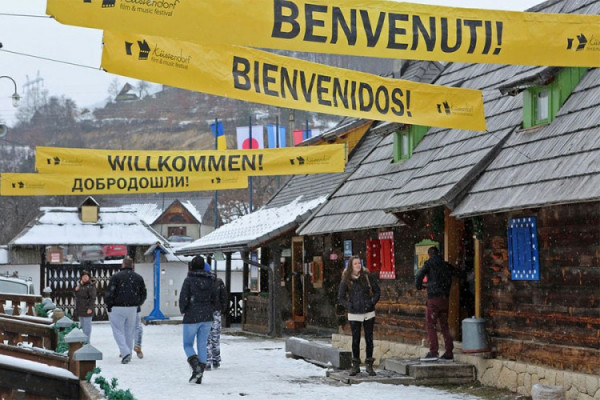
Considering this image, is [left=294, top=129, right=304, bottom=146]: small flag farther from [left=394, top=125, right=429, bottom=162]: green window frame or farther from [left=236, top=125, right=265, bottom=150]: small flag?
[left=394, top=125, right=429, bottom=162]: green window frame

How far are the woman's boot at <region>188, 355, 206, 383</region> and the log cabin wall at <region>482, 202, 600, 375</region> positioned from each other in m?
3.95

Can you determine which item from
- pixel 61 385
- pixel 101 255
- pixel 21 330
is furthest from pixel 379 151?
pixel 101 255

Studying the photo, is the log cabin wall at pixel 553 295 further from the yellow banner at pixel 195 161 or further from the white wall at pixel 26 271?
the white wall at pixel 26 271

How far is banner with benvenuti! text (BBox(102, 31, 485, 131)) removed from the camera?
977 cm

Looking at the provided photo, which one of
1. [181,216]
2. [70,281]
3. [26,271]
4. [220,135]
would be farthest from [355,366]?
[181,216]

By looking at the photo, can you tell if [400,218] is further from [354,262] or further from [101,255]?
[101,255]

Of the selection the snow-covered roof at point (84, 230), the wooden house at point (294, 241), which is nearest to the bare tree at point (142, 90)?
the snow-covered roof at point (84, 230)

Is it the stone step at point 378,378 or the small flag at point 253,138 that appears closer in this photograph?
the stone step at point 378,378

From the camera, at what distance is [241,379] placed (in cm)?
1401

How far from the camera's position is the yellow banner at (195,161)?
17328 millimetres

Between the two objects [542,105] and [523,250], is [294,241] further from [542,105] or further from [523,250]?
[523,250]

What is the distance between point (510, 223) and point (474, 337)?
5.36ft

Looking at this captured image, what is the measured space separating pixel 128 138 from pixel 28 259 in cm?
11964

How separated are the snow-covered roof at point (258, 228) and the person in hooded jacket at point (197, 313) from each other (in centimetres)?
1003
